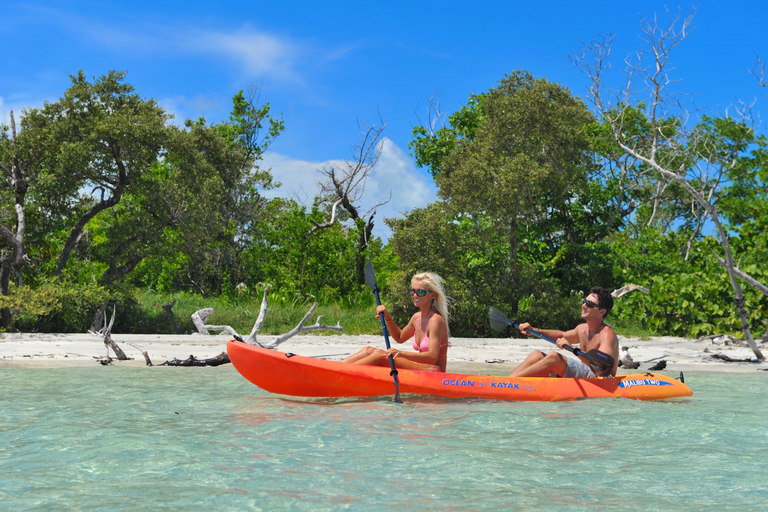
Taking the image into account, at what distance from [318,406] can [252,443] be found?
153 cm

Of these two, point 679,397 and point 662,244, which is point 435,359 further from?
point 662,244

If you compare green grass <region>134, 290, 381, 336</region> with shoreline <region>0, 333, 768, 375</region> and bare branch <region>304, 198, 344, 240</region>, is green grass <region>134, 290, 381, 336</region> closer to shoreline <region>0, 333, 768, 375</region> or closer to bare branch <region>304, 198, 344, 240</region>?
shoreline <region>0, 333, 768, 375</region>

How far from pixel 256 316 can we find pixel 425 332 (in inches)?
412

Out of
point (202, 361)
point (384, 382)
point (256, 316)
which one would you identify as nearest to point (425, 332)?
point (384, 382)

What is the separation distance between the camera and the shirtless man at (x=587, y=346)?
21.9ft

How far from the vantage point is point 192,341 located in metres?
13.0

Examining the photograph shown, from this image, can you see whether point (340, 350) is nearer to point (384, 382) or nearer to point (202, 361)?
point (202, 361)

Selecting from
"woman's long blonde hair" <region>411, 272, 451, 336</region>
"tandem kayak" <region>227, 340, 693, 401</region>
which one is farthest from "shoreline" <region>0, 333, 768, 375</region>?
"woman's long blonde hair" <region>411, 272, 451, 336</region>

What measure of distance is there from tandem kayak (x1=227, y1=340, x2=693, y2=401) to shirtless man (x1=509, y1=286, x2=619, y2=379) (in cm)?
19

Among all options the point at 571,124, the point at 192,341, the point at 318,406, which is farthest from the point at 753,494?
the point at 571,124

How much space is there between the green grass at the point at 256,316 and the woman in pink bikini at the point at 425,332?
834 cm

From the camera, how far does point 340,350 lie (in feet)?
38.5

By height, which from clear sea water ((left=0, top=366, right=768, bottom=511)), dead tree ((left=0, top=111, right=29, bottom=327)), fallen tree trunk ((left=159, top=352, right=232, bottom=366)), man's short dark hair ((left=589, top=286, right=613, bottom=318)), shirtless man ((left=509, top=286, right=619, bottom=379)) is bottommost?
clear sea water ((left=0, top=366, right=768, bottom=511))

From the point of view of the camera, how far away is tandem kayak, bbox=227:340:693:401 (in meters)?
6.65
